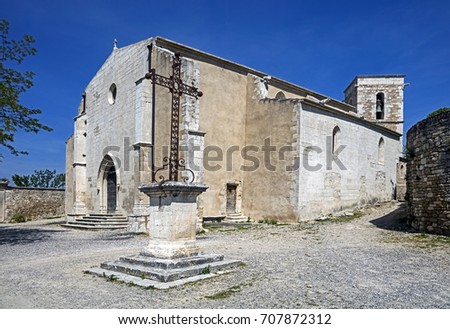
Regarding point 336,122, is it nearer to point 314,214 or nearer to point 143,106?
point 314,214

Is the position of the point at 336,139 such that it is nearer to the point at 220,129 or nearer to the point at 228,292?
the point at 220,129

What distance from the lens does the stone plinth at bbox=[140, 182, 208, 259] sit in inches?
249

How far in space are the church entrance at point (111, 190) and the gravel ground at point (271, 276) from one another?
6.16m

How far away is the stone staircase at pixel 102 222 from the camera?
15382 millimetres

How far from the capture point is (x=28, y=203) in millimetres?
23656

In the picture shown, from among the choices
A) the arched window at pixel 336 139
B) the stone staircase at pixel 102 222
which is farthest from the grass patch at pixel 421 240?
the stone staircase at pixel 102 222

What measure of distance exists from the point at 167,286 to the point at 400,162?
2246 centimetres

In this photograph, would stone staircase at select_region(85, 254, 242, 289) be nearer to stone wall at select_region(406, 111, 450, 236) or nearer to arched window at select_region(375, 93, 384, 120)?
stone wall at select_region(406, 111, 450, 236)

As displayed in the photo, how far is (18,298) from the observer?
4.92 m

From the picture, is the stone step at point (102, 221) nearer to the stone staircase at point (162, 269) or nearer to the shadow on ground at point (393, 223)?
the stone staircase at point (162, 269)

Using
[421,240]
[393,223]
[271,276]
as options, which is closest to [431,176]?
[421,240]

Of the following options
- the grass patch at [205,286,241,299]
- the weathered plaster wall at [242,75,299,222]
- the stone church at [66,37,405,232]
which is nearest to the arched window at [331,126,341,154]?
the stone church at [66,37,405,232]

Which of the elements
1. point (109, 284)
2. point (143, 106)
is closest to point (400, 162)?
point (143, 106)

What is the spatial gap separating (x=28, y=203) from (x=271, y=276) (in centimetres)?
2231
